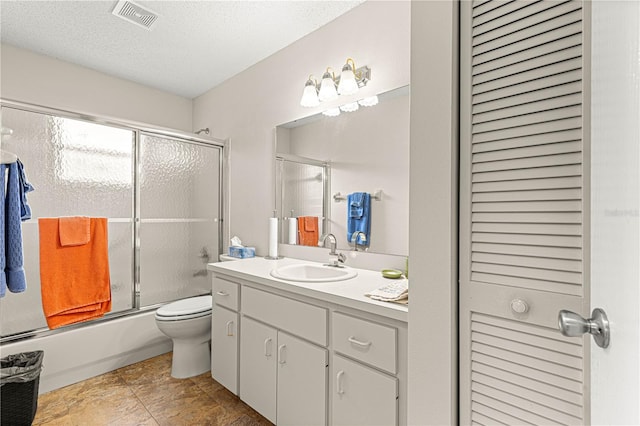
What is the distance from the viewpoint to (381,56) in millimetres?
1810

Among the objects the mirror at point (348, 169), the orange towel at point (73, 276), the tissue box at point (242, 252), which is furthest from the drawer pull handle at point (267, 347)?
the orange towel at point (73, 276)

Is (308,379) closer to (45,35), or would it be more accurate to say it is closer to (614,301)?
(614,301)

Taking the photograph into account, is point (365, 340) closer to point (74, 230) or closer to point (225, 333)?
point (225, 333)

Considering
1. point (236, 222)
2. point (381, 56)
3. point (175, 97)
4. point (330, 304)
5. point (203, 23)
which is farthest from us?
point (175, 97)

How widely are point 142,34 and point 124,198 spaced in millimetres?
1206

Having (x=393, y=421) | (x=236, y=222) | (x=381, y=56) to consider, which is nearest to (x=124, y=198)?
(x=236, y=222)

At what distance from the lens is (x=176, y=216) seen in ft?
9.01

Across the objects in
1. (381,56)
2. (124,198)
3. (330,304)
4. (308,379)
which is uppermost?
(381,56)

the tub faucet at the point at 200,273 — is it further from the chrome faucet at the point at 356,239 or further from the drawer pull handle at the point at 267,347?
the chrome faucet at the point at 356,239

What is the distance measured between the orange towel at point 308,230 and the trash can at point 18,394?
1.69 m

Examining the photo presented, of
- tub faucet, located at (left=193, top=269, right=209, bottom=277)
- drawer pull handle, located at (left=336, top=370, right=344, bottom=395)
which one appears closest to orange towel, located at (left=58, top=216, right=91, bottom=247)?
tub faucet, located at (left=193, top=269, right=209, bottom=277)

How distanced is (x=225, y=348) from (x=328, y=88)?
173 cm

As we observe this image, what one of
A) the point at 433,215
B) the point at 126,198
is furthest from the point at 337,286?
the point at 126,198

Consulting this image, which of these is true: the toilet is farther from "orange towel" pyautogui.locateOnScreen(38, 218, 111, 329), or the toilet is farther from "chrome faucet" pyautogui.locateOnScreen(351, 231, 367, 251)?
"chrome faucet" pyautogui.locateOnScreen(351, 231, 367, 251)
